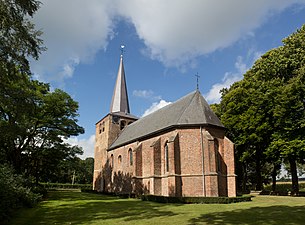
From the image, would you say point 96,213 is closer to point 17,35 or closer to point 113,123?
point 17,35

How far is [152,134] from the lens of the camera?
94.2 feet

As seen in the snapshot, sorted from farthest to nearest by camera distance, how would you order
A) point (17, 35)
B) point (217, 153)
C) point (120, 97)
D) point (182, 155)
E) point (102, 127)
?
1. point (102, 127)
2. point (120, 97)
3. point (217, 153)
4. point (182, 155)
5. point (17, 35)

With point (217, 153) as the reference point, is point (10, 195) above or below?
below

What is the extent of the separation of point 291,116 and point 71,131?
2252cm

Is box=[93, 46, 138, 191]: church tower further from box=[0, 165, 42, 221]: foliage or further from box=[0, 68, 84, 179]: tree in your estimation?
box=[0, 165, 42, 221]: foliage

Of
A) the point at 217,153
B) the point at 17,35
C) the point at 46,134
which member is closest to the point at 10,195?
the point at 17,35

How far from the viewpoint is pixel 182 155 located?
80.2ft

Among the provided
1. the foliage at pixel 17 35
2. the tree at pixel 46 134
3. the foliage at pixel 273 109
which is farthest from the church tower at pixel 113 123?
the foliage at pixel 17 35

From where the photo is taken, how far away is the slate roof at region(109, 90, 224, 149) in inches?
993

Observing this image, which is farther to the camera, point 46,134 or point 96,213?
point 46,134

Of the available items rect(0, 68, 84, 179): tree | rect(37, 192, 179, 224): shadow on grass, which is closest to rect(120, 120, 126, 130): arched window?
rect(0, 68, 84, 179): tree

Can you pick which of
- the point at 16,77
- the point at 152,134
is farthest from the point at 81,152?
the point at 16,77

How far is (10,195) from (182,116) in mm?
16240

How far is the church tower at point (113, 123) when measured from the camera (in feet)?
133
